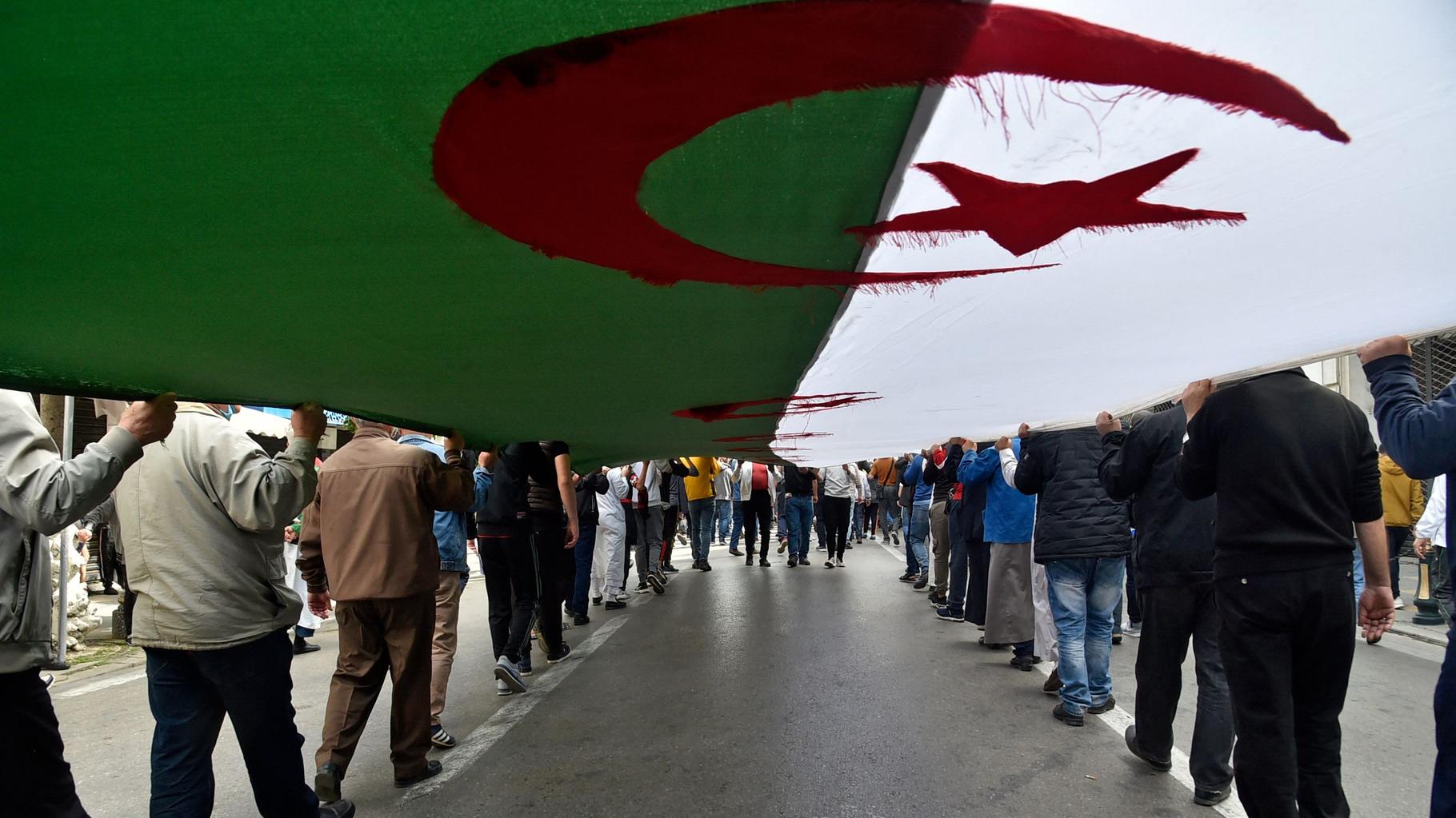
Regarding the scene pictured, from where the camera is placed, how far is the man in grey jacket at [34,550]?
2102 millimetres

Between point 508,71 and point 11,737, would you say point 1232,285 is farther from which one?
point 11,737

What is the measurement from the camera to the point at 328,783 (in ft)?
10.9

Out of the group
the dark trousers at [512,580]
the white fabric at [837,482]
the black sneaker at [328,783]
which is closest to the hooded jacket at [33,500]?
the black sneaker at [328,783]

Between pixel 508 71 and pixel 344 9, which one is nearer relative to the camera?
pixel 344 9

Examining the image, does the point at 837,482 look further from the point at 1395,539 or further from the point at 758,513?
the point at 1395,539

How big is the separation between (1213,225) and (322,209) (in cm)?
172

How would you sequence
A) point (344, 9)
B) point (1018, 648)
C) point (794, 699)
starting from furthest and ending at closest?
point (1018, 648), point (794, 699), point (344, 9)

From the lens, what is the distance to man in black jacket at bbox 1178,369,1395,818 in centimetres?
235

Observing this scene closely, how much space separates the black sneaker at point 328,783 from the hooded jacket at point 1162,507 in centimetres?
394

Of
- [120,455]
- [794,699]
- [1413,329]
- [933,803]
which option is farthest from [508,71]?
[794,699]

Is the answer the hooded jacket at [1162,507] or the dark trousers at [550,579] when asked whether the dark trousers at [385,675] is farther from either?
the hooded jacket at [1162,507]

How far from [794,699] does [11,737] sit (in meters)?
3.90

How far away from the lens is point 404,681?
356cm

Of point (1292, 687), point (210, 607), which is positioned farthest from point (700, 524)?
point (1292, 687)
